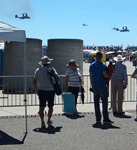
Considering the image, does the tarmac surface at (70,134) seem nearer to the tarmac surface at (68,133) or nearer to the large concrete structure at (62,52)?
the tarmac surface at (68,133)

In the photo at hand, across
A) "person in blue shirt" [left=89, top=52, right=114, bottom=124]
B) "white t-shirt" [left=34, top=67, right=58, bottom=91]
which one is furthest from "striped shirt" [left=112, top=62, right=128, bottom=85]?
"white t-shirt" [left=34, top=67, right=58, bottom=91]

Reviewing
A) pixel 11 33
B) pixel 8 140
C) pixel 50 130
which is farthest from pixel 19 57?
pixel 8 140

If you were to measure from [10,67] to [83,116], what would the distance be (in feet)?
22.6

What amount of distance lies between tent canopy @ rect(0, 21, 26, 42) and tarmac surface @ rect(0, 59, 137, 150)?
6.58 ft

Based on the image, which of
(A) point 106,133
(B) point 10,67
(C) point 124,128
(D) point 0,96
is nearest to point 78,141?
(A) point 106,133

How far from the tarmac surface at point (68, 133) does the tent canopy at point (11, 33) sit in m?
2.01

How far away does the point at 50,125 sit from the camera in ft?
28.1

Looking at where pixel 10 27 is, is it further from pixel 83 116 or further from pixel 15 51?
pixel 15 51

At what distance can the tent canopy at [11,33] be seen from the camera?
7.23 metres

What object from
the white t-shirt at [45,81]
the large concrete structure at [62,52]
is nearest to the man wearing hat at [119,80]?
the white t-shirt at [45,81]

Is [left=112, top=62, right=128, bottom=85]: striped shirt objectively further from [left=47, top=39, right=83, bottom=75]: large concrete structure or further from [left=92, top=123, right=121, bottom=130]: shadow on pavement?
[left=47, top=39, right=83, bottom=75]: large concrete structure

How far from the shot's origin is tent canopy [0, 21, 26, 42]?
7230mm

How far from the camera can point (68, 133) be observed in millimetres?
7719

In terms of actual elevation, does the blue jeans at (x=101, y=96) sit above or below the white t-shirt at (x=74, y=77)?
below
